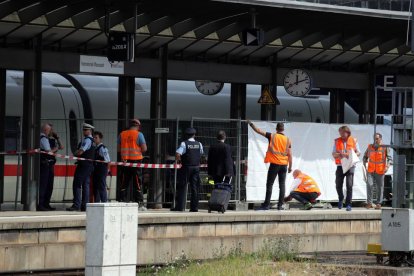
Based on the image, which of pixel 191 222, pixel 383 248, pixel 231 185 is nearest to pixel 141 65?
pixel 231 185

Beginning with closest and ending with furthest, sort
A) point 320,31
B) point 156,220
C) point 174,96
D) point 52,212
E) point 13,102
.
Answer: point 156,220 < point 52,212 < point 13,102 < point 320,31 < point 174,96

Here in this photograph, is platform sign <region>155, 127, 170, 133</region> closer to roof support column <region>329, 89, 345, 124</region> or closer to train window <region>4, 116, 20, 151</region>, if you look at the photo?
train window <region>4, 116, 20, 151</region>

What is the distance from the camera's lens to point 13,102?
25.2 metres

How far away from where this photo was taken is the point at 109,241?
1275 cm

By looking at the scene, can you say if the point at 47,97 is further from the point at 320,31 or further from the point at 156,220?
the point at 156,220

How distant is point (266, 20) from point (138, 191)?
199 inches

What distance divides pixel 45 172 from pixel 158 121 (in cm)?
253

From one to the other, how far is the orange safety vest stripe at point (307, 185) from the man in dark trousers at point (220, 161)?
9.17 ft

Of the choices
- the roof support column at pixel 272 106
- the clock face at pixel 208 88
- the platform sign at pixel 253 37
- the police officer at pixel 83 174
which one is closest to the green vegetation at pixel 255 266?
the police officer at pixel 83 174

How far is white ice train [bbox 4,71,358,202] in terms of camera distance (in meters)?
25.1

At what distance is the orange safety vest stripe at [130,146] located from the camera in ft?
74.5

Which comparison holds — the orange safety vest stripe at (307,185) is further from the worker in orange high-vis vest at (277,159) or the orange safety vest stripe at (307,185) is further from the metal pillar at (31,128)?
the metal pillar at (31,128)

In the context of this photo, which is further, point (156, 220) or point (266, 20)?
point (266, 20)

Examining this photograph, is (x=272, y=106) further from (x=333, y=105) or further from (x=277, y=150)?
(x=277, y=150)
